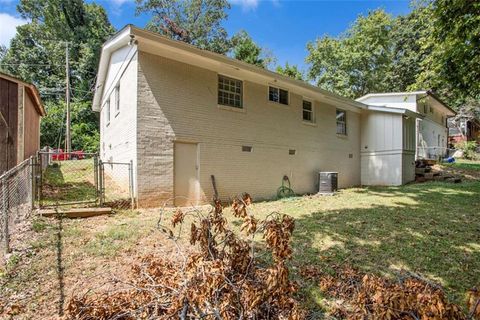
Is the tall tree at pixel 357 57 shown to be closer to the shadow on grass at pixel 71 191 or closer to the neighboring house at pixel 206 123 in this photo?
the neighboring house at pixel 206 123

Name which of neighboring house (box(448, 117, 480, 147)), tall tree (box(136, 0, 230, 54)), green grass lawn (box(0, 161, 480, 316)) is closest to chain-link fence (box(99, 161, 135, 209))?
green grass lawn (box(0, 161, 480, 316))

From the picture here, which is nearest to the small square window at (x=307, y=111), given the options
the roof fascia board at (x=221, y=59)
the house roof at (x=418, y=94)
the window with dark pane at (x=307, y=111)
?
the window with dark pane at (x=307, y=111)

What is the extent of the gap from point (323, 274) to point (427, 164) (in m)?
16.5

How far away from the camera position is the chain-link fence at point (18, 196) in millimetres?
5446

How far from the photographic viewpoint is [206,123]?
9.45 metres

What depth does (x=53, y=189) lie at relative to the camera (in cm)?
912

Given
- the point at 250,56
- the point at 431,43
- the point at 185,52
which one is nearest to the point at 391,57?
the point at 250,56

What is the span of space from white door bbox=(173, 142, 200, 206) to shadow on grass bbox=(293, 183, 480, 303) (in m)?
3.43

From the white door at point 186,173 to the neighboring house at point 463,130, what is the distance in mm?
30511

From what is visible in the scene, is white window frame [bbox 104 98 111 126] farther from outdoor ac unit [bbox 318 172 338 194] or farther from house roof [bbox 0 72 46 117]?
outdoor ac unit [bbox 318 172 338 194]

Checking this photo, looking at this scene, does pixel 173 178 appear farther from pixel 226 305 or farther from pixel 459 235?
pixel 459 235

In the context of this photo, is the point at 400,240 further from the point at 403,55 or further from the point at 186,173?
the point at 403,55

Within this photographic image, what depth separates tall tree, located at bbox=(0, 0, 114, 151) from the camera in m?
29.1

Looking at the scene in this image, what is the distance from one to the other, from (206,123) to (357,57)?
2465cm
